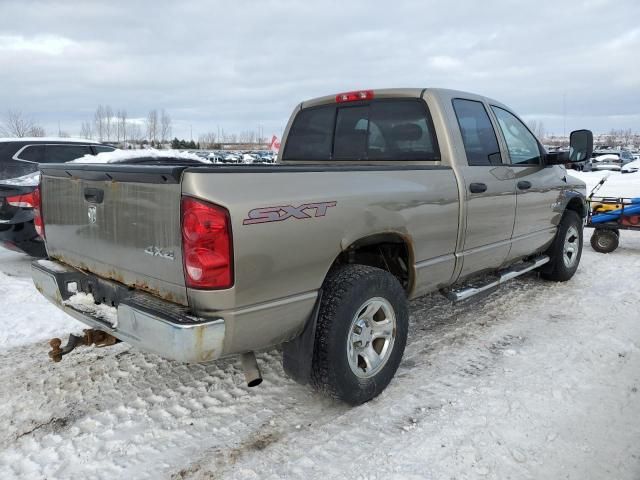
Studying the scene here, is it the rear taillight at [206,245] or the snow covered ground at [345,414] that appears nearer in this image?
the rear taillight at [206,245]

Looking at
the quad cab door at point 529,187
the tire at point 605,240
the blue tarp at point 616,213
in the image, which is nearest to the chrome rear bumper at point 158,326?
the quad cab door at point 529,187

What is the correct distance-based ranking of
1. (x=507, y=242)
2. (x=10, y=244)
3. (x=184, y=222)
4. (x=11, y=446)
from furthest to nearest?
(x=10, y=244), (x=507, y=242), (x=11, y=446), (x=184, y=222)

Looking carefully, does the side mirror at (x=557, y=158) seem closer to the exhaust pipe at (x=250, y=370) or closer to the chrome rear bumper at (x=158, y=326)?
the exhaust pipe at (x=250, y=370)

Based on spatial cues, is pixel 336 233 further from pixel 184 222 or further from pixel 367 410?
pixel 367 410

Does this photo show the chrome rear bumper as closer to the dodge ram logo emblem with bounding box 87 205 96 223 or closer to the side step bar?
the dodge ram logo emblem with bounding box 87 205 96 223

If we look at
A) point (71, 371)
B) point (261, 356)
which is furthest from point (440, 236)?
point (71, 371)

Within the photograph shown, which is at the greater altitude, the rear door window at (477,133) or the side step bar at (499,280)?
the rear door window at (477,133)

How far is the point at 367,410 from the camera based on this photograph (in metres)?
3.13

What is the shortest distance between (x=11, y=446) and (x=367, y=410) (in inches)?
78.1

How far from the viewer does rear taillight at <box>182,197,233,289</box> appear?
2361 mm

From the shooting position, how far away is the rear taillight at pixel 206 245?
2.36 m

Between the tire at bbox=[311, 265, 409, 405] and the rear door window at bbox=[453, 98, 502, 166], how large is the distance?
147 cm

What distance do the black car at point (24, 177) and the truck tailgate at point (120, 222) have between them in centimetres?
50

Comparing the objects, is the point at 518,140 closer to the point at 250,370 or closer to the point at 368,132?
the point at 368,132
